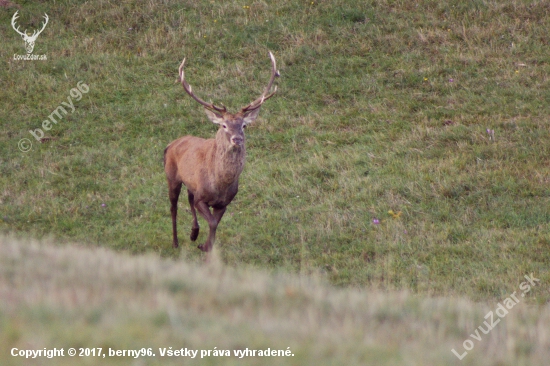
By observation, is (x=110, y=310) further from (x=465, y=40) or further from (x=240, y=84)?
(x=465, y=40)

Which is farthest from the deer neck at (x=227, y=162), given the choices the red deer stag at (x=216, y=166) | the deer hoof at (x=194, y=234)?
the deer hoof at (x=194, y=234)

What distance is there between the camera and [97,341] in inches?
138

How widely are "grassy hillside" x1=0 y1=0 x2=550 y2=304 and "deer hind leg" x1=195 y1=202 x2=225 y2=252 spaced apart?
0.33 metres

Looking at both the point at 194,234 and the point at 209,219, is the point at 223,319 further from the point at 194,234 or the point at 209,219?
the point at 194,234

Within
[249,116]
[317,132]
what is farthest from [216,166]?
[317,132]

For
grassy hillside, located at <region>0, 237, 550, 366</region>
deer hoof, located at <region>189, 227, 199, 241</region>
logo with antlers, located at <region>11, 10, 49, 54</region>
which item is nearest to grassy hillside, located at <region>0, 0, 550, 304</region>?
logo with antlers, located at <region>11, 10, 49, 54</region>

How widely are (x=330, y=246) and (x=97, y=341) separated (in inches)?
247

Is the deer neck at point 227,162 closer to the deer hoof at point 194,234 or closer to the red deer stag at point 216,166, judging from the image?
the red deer stag at point 216,166

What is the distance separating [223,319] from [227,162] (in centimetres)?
487

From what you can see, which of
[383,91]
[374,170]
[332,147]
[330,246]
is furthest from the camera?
[383,91]

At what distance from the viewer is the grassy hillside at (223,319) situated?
353 cm

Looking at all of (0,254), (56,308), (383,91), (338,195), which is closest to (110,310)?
(56,308)

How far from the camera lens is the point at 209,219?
8914mm

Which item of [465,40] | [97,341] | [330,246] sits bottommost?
[330,246]
